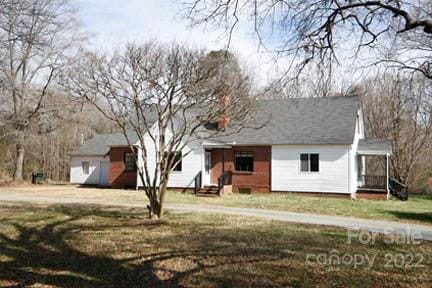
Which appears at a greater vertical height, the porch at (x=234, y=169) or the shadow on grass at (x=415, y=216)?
the porch at (x=234, y=169)

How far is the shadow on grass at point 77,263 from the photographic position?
6.97 m

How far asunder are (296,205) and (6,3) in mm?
14870

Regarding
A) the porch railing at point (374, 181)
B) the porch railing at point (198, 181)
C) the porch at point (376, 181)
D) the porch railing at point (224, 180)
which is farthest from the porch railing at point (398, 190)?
the porch railing at point (198, 181)

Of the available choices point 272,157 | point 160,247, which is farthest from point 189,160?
point 160,247

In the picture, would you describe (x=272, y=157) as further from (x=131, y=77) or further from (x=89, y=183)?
(x=89, y=183)

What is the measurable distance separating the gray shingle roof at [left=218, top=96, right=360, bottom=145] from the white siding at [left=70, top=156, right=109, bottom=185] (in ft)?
42.4

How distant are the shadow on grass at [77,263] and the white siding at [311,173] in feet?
53.4

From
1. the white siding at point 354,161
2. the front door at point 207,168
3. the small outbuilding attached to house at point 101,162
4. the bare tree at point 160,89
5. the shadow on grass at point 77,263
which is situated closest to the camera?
the shadow on grass at point 77,263

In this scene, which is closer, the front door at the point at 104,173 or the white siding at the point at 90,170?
the front door at the point at 104,173

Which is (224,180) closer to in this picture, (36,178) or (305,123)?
(305,123)

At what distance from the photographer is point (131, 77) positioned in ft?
48.5

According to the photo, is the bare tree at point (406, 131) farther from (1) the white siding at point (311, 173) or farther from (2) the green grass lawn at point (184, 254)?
(2) the green grass lawn at point (184, 254)

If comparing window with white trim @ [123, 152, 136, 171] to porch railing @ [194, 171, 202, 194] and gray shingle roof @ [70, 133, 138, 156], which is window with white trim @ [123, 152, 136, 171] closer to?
gray shingle roof @ [70, 133, 138, 156]

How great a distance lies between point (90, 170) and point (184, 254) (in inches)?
1168
